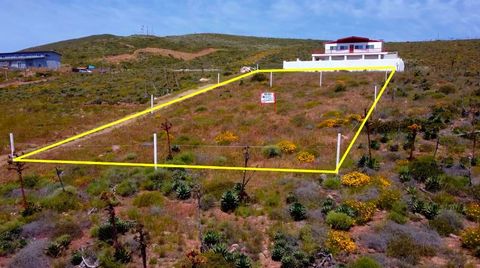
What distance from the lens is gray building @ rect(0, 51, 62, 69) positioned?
84.7 meters

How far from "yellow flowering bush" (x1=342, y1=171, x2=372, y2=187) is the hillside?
0.06 m

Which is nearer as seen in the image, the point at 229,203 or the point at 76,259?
the point at 76,259

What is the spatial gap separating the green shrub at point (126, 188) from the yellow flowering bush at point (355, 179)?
8.04 meters

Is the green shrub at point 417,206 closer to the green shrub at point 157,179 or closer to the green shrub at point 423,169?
the green shrub at point 423,169

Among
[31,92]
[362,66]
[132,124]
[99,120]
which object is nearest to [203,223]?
[132,124]

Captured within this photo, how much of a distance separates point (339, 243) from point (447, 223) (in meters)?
3.74

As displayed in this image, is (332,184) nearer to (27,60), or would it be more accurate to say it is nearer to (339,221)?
(339,221)

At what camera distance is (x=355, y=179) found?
15234mm

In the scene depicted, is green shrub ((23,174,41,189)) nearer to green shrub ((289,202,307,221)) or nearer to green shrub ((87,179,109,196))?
green shrub ((87,179,109,196))

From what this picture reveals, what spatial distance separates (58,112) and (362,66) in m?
31.8

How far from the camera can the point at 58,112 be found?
3669cm

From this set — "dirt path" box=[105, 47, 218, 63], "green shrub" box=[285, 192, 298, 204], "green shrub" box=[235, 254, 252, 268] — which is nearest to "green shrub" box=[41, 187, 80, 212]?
"green shrub" box=[235, 254, 252, 268]

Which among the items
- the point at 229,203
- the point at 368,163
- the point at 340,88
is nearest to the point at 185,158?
the point at 229,203

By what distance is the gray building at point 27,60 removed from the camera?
84.7 metres
